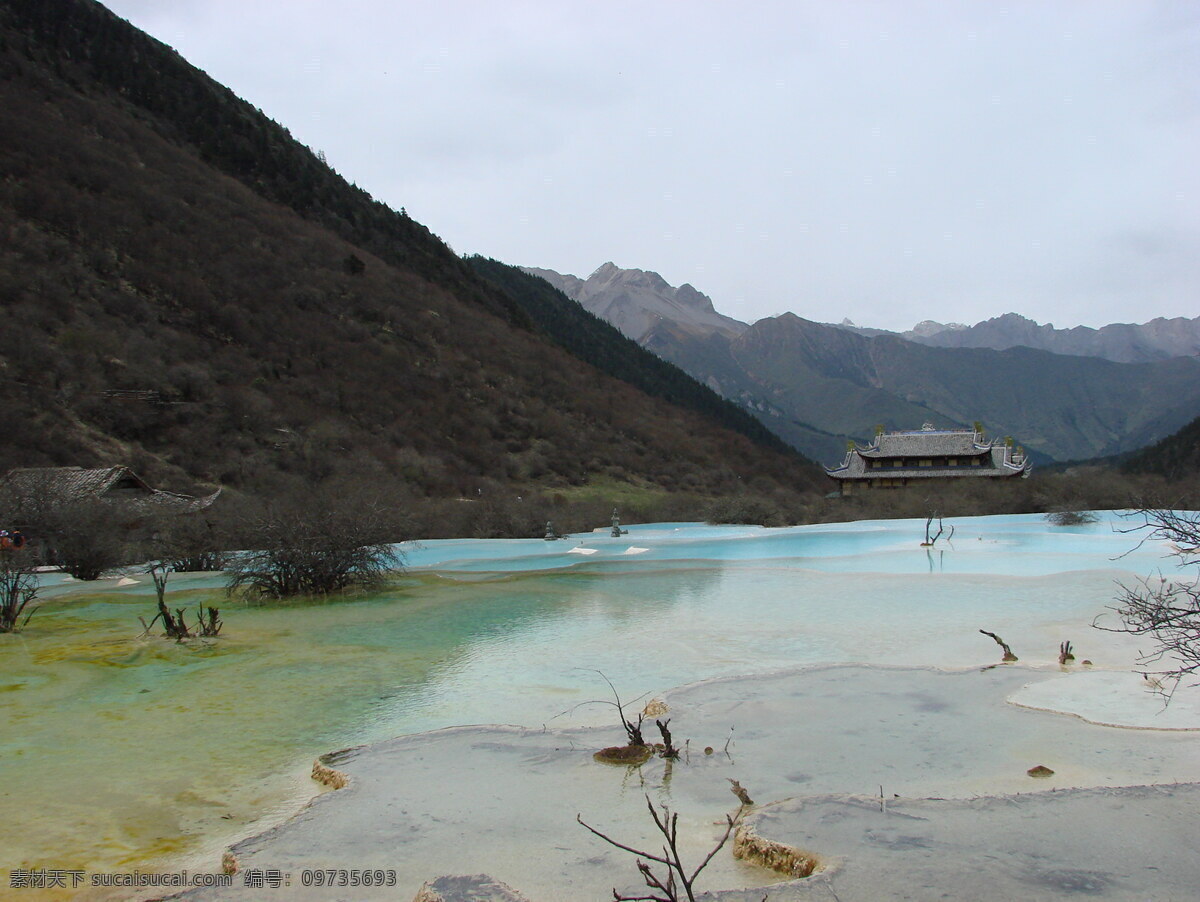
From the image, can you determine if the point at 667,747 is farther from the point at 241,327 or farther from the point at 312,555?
the point at 241,327

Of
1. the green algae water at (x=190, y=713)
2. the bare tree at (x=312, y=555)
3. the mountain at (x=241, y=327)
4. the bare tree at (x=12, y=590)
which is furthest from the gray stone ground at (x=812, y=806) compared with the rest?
the mountain at (x=241, y=327)

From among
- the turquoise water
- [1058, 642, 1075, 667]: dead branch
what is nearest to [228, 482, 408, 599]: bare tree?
the turquoise water

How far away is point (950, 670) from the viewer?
7.38 metres

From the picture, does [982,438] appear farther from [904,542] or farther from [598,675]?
[598,675]

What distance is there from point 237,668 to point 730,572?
1010cm

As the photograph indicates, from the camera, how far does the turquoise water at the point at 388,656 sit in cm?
500

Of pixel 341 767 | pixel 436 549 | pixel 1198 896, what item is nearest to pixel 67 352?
pixel 436 549

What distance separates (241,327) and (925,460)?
3643cm

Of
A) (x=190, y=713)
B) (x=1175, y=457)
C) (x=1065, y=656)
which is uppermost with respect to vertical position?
(x=1175, y=457)

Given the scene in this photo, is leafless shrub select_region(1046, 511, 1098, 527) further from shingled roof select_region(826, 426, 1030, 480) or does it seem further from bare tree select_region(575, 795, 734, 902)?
bare tree select_region(575, 795, 734, 902)

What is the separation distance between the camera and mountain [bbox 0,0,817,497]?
30.5m

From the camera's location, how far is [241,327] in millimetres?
41469

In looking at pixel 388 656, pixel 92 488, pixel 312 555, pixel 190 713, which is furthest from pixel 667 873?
pixel 92 488

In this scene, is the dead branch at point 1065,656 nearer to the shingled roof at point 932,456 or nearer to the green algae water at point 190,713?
the green algae water at point 190,713
